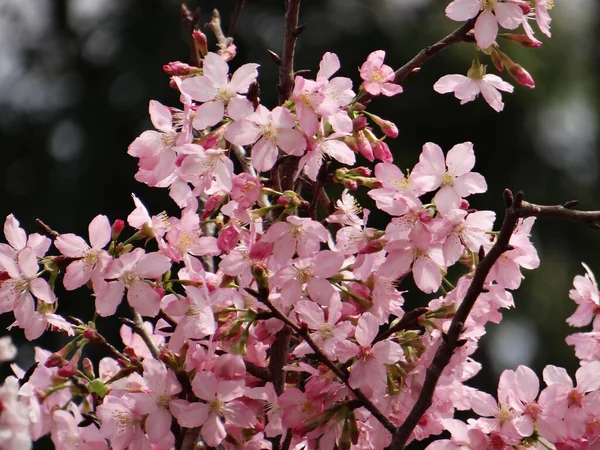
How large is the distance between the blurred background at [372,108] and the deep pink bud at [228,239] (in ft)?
16.1

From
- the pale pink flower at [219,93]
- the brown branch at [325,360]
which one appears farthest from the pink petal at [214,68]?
the brown branch at [325,360]

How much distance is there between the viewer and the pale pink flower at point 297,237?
3.71 ft

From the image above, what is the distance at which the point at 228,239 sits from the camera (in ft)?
3.88

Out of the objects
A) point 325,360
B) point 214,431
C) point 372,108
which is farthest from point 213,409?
point 372,108

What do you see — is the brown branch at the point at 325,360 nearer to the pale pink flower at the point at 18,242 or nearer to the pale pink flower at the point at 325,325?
the pale pink flower at the point at 325,325

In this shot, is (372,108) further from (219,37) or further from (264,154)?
(264,154)

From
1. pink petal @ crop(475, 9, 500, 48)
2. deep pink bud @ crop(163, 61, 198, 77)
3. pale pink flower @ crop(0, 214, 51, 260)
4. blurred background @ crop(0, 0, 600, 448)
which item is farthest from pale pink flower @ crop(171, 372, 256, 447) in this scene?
blurred background @ crop(0, 0, 600, 448)

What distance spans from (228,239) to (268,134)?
13 cm

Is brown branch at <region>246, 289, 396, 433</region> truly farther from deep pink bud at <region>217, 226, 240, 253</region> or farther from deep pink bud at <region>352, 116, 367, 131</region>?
deep pink bud at <region>352, 116, 367, 131</region>

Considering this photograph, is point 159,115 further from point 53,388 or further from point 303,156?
point 53,388

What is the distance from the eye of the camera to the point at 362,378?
44.3 inches

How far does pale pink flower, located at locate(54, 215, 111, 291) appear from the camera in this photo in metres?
1.16

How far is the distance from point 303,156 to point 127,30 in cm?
665

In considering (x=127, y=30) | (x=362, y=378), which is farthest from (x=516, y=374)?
(x=127, y=30)
